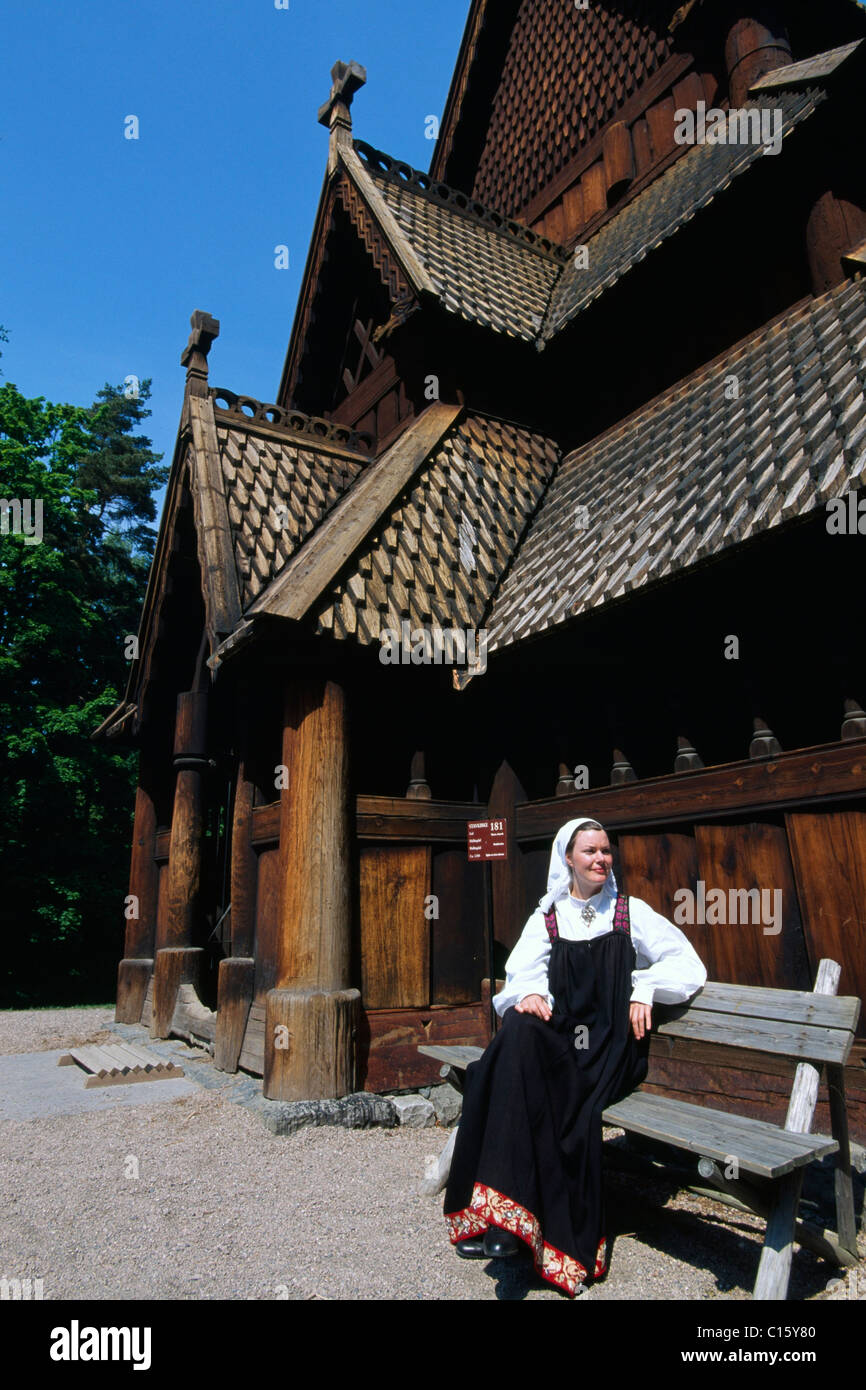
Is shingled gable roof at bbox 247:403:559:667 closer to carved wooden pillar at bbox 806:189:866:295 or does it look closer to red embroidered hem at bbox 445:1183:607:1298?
carved wooden pillar at bbox 806:189:866:295

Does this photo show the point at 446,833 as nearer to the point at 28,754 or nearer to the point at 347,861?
the point at 347,861

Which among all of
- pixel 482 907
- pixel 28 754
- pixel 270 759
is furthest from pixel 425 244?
pixel 28 754

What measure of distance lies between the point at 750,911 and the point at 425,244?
25.0 ft

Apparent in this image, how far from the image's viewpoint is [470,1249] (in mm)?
3031

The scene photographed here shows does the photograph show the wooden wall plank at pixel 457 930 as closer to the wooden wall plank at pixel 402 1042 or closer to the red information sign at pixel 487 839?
the wooden wall plank at pixel 402 1042

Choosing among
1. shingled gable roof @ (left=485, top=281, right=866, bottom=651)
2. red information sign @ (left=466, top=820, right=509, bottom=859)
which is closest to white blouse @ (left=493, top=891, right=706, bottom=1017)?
red information sign @ (left=466, top=820, right=509, bottom=859)

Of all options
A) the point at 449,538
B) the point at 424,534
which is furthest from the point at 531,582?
the point at 424,534

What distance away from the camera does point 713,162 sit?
7957mm

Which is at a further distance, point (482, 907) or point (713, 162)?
point (713, 162)

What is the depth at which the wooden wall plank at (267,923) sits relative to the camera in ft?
20.9

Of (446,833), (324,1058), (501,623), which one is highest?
(501,623)

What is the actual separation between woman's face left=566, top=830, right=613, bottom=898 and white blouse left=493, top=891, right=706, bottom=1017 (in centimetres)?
Result: 7

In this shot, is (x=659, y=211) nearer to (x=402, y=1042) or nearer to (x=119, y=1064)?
(x=402, y=1042)

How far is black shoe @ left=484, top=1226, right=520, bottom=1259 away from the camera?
279cm
